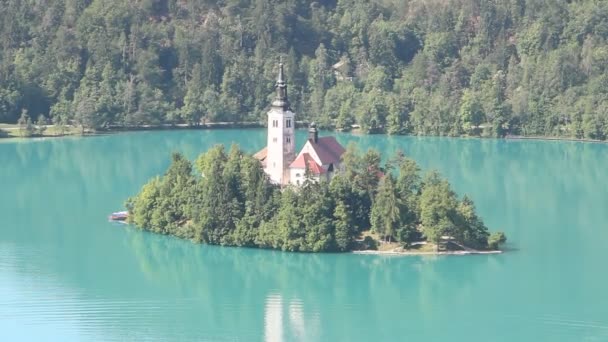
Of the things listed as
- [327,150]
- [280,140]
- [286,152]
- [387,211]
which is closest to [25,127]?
[280,140]

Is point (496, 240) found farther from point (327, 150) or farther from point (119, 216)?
point (119, 216)

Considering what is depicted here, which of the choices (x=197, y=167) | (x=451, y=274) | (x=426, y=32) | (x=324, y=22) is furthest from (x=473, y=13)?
(x=451, y=274)

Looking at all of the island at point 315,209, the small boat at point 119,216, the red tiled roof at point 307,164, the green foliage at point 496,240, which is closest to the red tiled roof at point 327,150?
the red tiled roof at point 307,164

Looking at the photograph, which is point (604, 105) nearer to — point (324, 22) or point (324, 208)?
point (324, 22)

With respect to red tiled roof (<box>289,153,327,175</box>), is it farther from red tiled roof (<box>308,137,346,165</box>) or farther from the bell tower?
the bell tower

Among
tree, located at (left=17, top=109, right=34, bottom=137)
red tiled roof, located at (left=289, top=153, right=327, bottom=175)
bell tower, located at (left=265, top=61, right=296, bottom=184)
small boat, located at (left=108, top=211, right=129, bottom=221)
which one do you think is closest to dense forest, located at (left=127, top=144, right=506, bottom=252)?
red tiled roof, located at (left=289, top=153, right=327, bottom=175)
